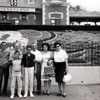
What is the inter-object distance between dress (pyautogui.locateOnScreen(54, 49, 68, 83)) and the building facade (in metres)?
25.3

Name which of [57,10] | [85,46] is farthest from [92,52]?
[57,10]

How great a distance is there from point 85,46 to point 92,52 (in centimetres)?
38

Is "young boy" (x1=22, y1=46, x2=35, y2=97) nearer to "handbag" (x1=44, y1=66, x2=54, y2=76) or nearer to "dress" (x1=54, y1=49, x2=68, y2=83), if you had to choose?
"handbag" (x1=44, y1=66, x2=54, y2=76)

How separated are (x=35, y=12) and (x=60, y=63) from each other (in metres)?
27.3

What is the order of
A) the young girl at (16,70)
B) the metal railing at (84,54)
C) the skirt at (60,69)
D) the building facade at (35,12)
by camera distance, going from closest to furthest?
the young girl at (16,70)
the skirt at (60,69)
the metal railing at (84,54)
the building facade at (35,12)

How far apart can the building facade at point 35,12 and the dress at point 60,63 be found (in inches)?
996

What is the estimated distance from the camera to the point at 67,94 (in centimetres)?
896

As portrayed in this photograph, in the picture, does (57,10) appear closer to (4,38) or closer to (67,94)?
(4,38)

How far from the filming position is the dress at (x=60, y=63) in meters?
8.38

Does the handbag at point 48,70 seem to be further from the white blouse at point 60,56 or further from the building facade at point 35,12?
the building facade at point 35,12

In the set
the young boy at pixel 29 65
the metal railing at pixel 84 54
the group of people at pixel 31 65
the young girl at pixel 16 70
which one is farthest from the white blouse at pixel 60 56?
the metal railing at pixel 84 54

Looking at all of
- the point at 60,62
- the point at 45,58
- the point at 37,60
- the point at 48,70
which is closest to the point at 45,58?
the point at 45,58

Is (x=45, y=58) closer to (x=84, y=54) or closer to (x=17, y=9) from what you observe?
(x=84, y=54)

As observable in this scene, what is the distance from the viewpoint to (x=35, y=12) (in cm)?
3516
